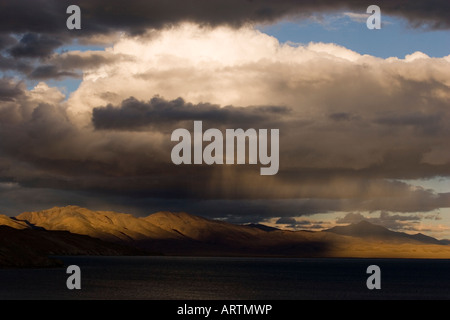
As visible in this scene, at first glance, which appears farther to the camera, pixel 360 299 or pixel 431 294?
pixel 431 294

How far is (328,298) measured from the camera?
108500 mm

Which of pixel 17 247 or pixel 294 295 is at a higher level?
pixel 17 247

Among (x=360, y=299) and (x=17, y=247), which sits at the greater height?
(x=17, y=247)
